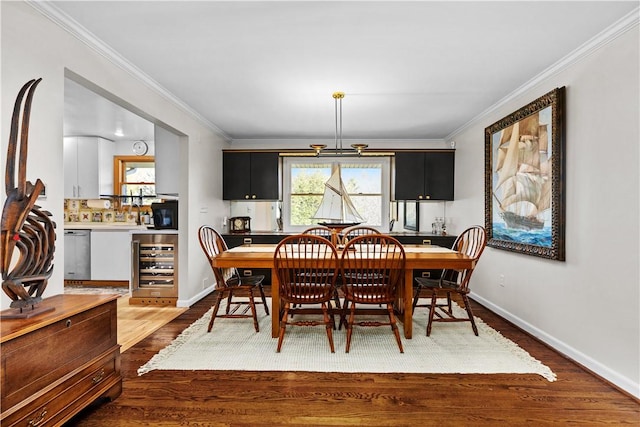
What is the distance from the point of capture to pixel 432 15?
2.23 m

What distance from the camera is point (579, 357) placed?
2678 millimetres

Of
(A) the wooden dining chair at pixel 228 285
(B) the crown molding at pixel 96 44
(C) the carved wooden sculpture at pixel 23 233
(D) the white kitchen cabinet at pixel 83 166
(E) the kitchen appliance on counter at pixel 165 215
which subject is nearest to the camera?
(C) the carved wooden sculpture at pixel 23 233

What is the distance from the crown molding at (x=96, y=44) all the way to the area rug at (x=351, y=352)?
2325mm

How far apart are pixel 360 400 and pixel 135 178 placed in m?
5.51

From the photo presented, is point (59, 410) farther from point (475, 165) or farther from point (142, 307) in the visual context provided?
point (475, 165)

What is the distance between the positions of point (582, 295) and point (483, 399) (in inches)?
47.0

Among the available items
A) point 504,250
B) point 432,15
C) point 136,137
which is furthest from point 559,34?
point 136,137

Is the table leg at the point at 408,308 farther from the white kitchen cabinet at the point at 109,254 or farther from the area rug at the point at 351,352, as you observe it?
the white kitchen cabinet at the point at 109,254

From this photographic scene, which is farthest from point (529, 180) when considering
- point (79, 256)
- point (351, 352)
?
point (79, 256)

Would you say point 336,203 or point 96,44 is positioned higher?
point 96,44

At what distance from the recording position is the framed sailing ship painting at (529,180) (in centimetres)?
293

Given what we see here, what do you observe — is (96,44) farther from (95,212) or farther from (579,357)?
(95,212)

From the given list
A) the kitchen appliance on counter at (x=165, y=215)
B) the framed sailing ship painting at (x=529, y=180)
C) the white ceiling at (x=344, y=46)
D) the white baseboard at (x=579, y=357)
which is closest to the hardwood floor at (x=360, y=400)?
the white baseboard at (x=579, y=357)

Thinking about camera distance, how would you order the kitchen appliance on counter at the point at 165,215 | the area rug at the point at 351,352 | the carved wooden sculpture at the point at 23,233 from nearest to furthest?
1. the carved wooden sculpture at the point at 23,233
2. the area rug at the point at 351,352
3. the kitchen appliance on counter at the point at 165,215
